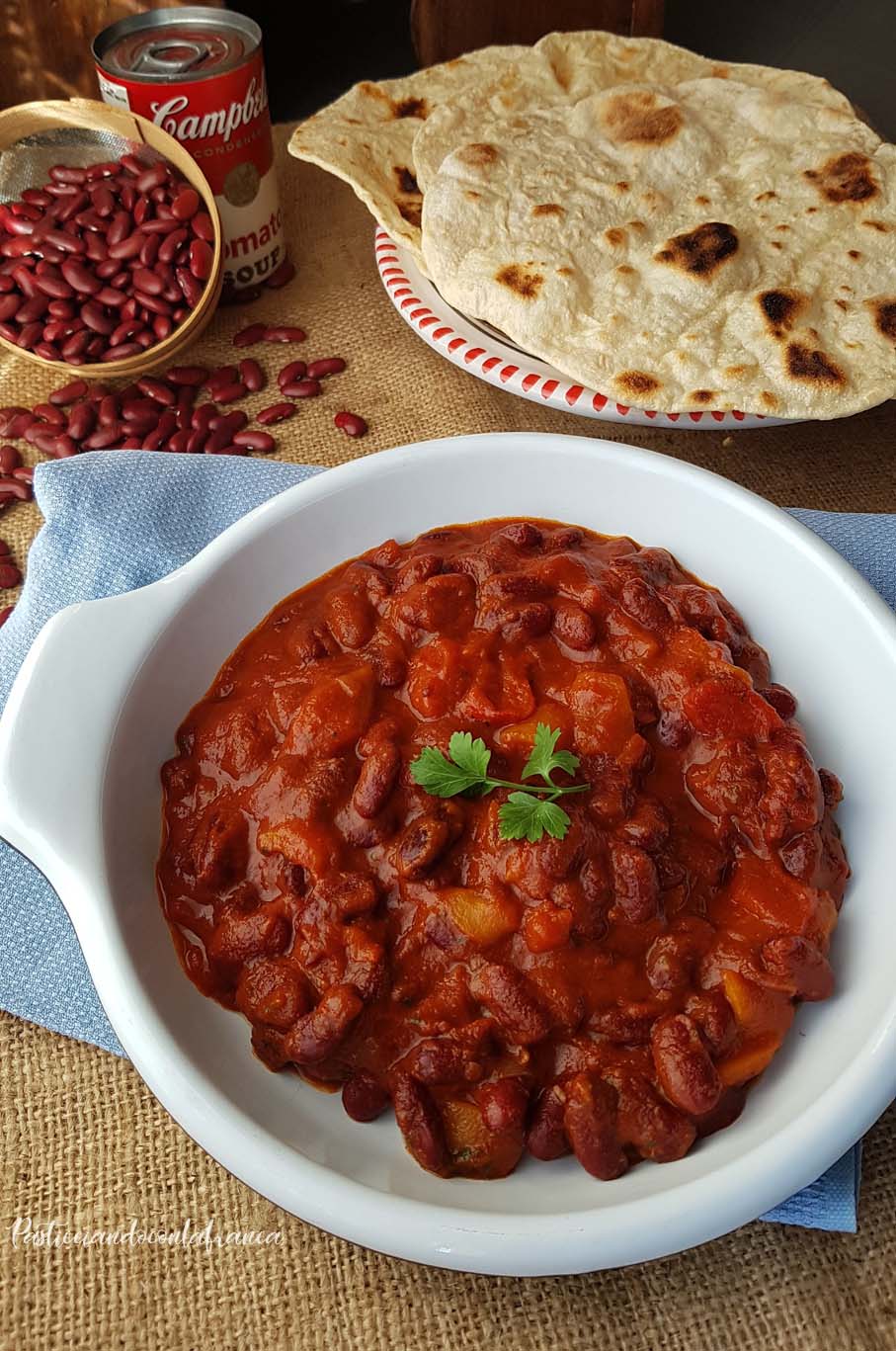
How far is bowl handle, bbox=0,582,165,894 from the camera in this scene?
7.68ft

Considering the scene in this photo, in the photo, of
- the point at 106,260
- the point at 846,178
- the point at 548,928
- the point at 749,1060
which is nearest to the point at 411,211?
the point at 106,260

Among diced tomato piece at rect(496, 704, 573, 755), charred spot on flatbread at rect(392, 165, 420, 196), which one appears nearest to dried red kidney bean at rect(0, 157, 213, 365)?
charred spot on flatbread at rect(392, 165, 420, 196)

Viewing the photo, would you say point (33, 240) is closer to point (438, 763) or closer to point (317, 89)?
point (438, 763)

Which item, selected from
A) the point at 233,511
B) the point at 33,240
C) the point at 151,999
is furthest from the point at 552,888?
the point at 33,240

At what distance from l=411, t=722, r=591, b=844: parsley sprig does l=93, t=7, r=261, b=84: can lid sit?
125 inches

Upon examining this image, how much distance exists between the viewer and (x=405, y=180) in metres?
4.29

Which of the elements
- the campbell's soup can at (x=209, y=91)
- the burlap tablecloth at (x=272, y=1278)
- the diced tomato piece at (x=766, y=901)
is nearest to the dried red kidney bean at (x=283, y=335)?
the campbell's soup can at (x=209, y=91)

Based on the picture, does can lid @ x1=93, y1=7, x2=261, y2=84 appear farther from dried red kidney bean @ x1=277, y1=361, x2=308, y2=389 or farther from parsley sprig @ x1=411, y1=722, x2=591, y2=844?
parsley sprig @ x1=411, y1=722, x2=591, y2=844

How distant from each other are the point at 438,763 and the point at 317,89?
21.7ft

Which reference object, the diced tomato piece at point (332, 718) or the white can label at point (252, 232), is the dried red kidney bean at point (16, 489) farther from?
the diced tomato piece at point (332, 718)

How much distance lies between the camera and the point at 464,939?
2.29 metres

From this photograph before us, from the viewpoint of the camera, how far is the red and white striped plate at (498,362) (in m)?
3.54

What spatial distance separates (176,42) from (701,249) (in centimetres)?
224

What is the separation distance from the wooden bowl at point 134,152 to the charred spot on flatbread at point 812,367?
6.99ft
